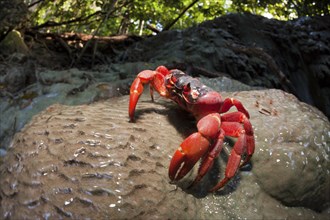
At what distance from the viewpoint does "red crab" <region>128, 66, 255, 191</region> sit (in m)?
1.94

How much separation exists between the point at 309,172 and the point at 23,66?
3480 millimetres

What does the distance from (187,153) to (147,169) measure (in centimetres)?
27

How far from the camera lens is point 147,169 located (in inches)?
77.3

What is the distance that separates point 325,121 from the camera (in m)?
3.19

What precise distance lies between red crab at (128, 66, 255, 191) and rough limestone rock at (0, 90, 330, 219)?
140 mm

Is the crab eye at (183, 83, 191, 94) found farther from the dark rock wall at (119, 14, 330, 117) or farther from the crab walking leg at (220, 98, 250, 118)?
the dark rock wall at (119, 14, 330, 117)

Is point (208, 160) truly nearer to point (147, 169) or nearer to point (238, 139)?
point (238, 139)

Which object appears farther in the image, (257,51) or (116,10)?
(116,10)

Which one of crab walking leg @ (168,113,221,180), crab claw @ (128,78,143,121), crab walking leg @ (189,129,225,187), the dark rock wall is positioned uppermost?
crab claw @ (128,78,143,121)

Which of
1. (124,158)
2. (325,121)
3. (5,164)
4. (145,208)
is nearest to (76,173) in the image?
(124,158)

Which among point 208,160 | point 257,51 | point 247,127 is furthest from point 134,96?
point 257,51

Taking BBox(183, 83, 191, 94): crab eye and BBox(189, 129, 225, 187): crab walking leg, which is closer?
BBox(189, 129, 225, 187): crab walking leg

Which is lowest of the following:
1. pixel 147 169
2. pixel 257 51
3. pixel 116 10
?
pixel 257 51

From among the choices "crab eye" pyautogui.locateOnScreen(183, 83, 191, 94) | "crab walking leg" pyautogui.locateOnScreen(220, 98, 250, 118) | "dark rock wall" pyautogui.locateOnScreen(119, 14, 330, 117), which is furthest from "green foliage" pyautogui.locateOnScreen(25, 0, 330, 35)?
"crab walking leg" pyautogui.locateOnScreen(220, 98, 250, 118)
